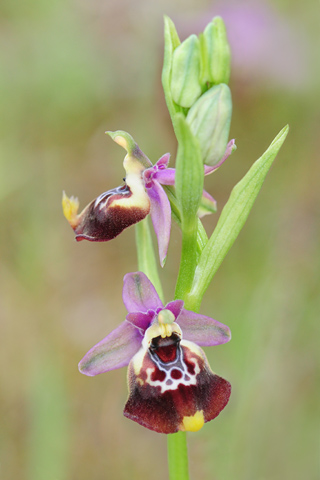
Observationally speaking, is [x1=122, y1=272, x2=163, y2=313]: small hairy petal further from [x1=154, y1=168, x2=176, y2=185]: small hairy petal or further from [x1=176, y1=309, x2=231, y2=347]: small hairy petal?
[x1=154, y1=168, x2=176, y2=185]: small hairy petal

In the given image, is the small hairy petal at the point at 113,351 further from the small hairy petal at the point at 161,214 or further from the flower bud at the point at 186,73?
the flower bud at the point at 186,73

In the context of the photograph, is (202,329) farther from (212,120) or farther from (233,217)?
(212,120)

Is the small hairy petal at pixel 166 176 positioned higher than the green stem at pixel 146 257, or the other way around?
the small hairy petal at pixel 166 176

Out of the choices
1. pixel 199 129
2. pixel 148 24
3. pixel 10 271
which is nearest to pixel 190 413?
pixel 199 129

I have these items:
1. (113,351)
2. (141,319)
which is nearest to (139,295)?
(141,319)

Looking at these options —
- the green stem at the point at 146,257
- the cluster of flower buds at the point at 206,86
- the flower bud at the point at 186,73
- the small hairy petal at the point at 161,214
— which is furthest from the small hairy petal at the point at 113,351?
the flower bud at the point at 186,73

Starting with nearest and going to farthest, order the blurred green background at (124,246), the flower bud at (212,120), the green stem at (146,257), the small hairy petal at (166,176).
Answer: the flower bud at (212,120) < the small hairy petal at (166,176) < the green stem at (146,257) < the blurred green background at (124,246)

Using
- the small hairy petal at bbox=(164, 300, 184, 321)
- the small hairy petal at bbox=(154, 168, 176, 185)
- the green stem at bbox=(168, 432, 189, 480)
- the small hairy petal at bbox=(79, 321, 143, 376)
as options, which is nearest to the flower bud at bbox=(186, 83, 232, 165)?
the small hairy petal at bbox=(154, 168, 176, 185)
